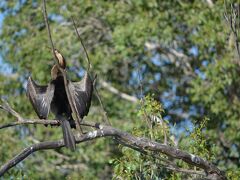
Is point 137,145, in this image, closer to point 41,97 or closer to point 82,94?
point 82,94

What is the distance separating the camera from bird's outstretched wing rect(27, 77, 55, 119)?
306 inches

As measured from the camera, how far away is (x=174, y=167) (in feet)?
24.8

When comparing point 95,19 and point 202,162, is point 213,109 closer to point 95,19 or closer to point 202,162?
point 95,19

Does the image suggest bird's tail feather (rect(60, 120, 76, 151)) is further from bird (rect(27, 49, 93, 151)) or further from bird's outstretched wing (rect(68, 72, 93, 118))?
bird's outstretched wing (rect(68, 72, 93, 118))

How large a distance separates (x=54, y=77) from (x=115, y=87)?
748 cm

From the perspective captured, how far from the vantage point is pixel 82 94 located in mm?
7957

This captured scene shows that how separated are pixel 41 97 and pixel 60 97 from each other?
0.33 metres

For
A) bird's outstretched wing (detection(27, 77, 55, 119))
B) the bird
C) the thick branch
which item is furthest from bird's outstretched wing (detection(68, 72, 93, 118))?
the thick branch

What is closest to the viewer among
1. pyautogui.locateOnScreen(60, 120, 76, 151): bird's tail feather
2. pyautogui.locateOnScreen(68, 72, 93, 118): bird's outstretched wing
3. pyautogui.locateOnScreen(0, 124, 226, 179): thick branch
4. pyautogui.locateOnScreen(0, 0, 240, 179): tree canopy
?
pyautogui.locateOnScreen(0, 124, 226, 179): thick branch

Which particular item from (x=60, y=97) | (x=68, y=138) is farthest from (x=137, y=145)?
(x=60, y=97)

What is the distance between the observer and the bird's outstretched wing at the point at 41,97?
777 centimetres

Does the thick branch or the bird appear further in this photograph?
the bird

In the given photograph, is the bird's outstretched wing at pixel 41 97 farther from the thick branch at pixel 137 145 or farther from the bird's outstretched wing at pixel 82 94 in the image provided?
the thick branch at pixel 137 145

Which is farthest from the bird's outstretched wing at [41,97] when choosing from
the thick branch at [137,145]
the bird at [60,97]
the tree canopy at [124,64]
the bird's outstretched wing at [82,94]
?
the tree canopy at [124,64]
